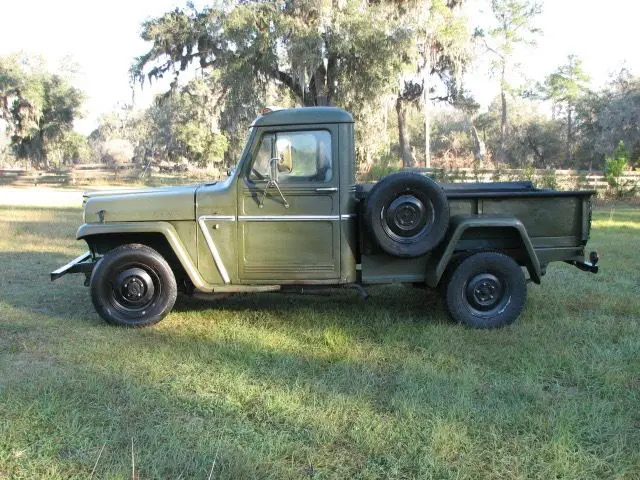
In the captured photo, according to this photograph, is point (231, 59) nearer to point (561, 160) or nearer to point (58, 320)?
point (58, 320)

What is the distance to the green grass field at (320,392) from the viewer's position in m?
2.94

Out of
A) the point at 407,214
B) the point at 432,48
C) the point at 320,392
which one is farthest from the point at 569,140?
the point at 320,392

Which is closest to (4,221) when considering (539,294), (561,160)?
(539,294)

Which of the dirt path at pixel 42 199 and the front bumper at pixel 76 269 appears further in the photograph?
the dirt path at pixel 42 199

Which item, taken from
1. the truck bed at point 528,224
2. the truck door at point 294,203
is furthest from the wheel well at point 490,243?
the truck door at point 294,203

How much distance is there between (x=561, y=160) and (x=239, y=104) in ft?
94.2

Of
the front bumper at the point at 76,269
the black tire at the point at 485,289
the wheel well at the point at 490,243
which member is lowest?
the black tire at the point at 485,289

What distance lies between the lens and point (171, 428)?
3.24 metres

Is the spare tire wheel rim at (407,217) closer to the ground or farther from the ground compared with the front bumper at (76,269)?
farther from the ground

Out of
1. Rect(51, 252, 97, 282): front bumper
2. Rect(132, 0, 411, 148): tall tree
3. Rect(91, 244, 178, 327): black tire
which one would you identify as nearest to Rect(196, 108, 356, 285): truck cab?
Rect(91, 244, 178, 327): black tire

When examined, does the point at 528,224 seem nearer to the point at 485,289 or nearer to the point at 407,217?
the point at 485,289

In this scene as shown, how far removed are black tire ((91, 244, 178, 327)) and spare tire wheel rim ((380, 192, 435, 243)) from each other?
82.1 inches

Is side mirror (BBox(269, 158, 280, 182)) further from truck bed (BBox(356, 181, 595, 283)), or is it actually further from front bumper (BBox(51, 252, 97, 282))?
front bumper (BBox(51, 252, 97, 282))

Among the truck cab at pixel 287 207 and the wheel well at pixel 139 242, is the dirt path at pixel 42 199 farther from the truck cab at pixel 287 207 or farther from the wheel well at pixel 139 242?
the truck cab at pixel 287 207
